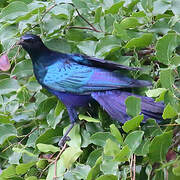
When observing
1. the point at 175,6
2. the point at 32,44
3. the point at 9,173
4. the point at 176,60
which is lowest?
the point at 9,173

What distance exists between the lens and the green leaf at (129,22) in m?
1.88

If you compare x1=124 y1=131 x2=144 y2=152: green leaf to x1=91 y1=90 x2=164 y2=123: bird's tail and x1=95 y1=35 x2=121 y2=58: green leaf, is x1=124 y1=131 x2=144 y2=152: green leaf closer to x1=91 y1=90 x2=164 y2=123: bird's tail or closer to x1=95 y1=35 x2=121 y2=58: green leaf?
x1=91 y1=90 x2=164 y2=123: bird's tail

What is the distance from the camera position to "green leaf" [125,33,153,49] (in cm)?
185

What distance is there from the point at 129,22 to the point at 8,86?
0.60 meters

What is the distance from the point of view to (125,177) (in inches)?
64.5

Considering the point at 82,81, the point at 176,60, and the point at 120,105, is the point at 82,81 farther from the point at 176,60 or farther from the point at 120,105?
the point at 176,60

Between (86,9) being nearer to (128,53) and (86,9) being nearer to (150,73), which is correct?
(128,53)

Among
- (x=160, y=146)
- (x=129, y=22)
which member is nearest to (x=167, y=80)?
(x=160, y=146)

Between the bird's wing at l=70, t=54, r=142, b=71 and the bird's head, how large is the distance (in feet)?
0.52

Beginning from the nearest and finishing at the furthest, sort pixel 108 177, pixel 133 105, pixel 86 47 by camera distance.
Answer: pixel 108 177 → pixel 133 105 → pixel 86 47

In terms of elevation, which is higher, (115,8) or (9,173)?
(115,8)

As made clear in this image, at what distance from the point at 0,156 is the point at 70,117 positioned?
359 mm

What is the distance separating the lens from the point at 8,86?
2131 millimetres

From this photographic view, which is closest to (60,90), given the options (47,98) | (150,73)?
(47,98)
